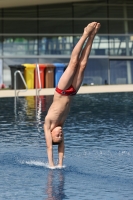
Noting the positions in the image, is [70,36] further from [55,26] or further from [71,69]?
[71,69]

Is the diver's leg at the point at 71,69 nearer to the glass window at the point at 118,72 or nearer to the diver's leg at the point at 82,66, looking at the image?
the diver's leg at the point at 82,66

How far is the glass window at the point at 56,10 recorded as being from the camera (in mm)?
30719

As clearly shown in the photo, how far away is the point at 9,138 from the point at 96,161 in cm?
313

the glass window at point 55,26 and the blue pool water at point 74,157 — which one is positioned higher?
the glass window at point 55,26

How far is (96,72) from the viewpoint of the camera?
3052 cm

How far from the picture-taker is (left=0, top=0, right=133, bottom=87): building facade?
3044cm

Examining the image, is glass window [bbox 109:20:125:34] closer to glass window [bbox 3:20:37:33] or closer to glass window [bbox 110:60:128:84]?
glass window [bbox 110:60:128:84]

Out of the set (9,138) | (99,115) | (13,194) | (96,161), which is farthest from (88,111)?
(13,194)

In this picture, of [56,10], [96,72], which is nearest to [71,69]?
[96,72]

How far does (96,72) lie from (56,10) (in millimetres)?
3918

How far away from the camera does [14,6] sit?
1190 inches

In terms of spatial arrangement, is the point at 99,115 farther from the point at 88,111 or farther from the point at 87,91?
the point at 87,91

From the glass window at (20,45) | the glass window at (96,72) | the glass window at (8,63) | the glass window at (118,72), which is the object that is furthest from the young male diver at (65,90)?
the glass window at (118,72)

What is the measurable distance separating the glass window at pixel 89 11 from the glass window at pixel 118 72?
260 centimetres
